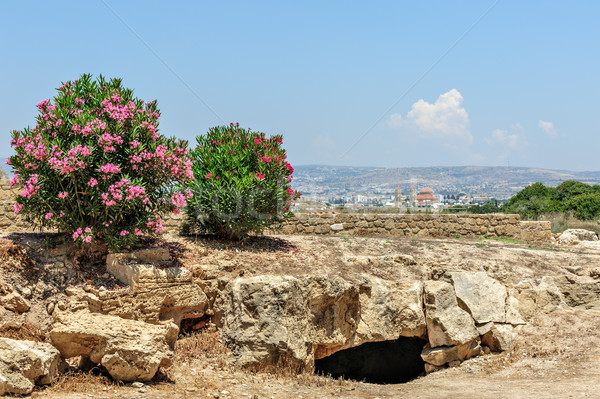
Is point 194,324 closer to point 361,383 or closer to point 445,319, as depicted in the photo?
point 361,383

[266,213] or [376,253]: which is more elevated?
[266,213]

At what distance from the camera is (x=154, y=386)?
21.9 ft

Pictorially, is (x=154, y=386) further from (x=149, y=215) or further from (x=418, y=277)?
(x=418, y=277)

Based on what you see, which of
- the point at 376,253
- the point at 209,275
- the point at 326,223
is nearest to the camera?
the point at 209,275

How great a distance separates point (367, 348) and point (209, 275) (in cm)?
499

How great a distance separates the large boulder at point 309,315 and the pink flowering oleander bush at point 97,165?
2.07 m

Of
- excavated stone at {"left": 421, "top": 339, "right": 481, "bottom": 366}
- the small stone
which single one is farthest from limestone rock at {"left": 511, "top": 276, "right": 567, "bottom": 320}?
the small stone

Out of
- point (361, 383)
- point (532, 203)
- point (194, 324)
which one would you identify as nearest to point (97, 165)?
point (194, 324)

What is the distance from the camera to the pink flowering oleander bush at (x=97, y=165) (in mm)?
7777

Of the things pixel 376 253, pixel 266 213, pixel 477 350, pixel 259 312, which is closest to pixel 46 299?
pixel 259 312

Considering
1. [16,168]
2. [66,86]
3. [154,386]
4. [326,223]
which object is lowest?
[154,386]

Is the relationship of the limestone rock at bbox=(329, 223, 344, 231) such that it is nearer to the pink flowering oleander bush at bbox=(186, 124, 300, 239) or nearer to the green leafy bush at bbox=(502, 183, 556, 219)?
the pink flowering oleander bush at bbox=(186, 124, 300, 239)

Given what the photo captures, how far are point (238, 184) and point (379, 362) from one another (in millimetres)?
5653

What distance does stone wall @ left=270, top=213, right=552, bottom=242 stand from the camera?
50.4 ft
